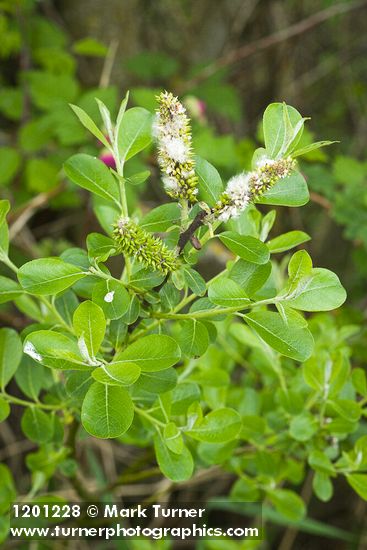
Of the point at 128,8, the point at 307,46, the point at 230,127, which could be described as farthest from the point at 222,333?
the point at 307,46

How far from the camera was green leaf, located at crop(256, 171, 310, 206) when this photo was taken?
0.48 meters

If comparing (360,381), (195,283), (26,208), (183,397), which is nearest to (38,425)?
(183,397)

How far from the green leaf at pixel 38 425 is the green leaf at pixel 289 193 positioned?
336 mm

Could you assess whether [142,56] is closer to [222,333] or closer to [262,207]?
[262,207]

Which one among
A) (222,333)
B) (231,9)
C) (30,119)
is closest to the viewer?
(222,333)

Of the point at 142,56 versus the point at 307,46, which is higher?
the point at 307,46

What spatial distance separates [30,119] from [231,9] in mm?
931

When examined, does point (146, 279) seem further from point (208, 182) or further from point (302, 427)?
point (302, 427)

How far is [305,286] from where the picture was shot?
478 mm

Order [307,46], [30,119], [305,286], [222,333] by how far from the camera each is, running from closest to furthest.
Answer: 1. [305,286]
2. [222,333]
3. [30,119]
4. [307,46]

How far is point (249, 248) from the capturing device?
1.60 feet

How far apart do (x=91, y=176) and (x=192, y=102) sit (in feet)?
3.04

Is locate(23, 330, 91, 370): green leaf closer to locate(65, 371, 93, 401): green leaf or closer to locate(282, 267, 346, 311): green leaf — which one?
locate(65, 371, 93, 401): green leaf

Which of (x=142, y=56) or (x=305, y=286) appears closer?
(x=305, y=286)
